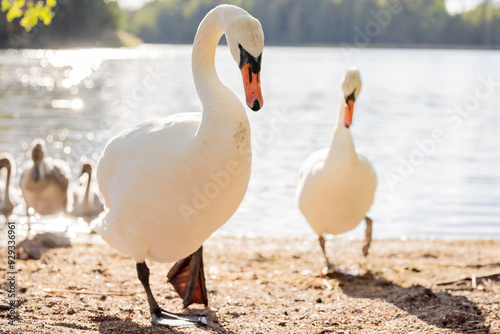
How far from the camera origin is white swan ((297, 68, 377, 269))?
634 cm

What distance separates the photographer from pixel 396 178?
1388 centimetres

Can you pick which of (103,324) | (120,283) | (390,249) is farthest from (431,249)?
(103,324)

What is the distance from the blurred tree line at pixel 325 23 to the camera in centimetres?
7362

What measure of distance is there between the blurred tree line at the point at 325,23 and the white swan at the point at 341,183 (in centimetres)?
6183

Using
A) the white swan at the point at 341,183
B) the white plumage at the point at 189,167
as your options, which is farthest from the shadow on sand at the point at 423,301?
the white plumage at the point at 189,167

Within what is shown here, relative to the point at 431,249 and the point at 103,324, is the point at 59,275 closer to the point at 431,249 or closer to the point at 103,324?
the point at 103,324

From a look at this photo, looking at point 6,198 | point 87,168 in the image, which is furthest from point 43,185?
point 87,168

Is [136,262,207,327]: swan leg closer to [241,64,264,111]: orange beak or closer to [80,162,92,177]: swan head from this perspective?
[241,64,264,111]: orange beak

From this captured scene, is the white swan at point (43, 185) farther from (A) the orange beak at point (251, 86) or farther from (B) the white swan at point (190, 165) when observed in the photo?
(A) the orange beak at point (251, 86)

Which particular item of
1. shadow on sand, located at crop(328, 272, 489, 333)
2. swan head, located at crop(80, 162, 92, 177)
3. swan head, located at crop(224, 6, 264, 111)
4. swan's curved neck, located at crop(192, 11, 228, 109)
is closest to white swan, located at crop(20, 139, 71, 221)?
swan head, located at crop(80, 162, 92, 177)

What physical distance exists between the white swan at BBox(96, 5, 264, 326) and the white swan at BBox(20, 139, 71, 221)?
5.89 m

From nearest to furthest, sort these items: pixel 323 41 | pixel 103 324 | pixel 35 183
Answer: 1. pixel 103 324
2. pixel 35 183
3. pixel 323 41

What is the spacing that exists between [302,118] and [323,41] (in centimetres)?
6915

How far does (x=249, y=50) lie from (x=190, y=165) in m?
0.83
